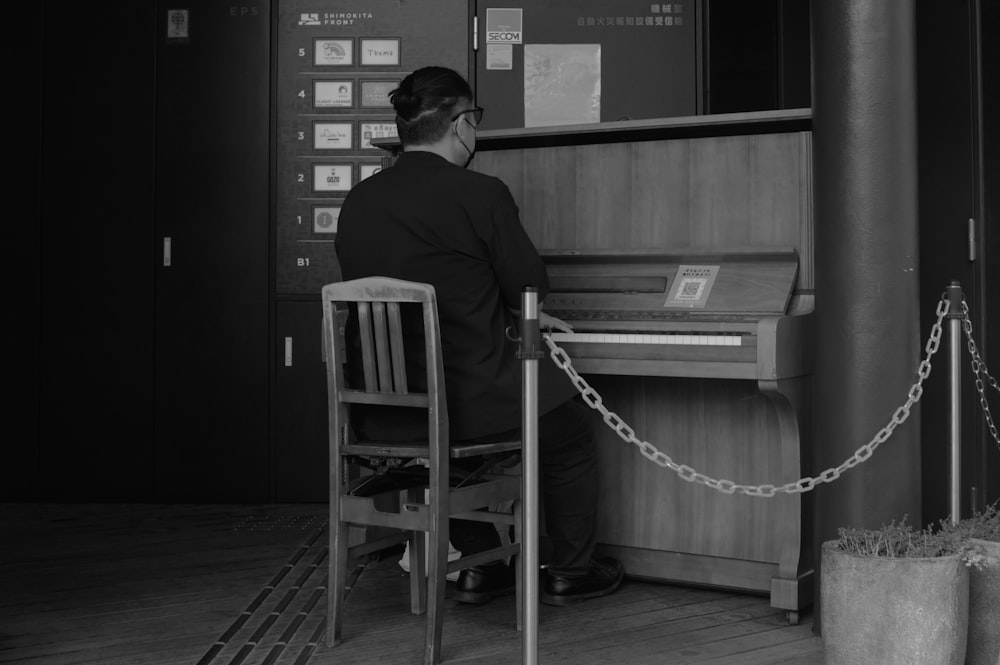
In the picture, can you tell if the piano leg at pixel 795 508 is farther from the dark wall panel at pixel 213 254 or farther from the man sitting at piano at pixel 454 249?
the dark wall panel at pixel 213 254

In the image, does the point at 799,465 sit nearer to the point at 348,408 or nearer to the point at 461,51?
the point at 348,408

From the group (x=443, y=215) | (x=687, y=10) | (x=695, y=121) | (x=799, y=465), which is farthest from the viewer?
(x=687, y=10)

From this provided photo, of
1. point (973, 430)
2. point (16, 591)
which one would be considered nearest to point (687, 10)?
point (973, 430)

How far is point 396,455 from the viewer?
2.62 m

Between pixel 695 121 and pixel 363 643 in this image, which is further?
pixel 695 121

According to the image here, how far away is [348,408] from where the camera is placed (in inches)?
107

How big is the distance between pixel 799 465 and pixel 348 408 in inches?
48.5

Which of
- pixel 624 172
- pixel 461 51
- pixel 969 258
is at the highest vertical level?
pixel 461 51

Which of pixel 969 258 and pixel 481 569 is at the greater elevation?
pixel 969 258

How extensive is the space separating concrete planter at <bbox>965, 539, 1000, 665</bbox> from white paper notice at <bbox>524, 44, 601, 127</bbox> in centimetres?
277

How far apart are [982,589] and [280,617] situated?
1758mm

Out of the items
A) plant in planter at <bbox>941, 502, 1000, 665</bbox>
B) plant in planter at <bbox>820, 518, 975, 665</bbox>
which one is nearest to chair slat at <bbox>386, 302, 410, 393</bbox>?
plant in planter at <bbox>820, 518, 975, 665</bbox>

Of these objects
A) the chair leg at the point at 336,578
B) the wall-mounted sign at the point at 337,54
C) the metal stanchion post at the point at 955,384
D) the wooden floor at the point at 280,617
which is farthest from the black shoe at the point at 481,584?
the wall-mounted sign at the point at 337,54

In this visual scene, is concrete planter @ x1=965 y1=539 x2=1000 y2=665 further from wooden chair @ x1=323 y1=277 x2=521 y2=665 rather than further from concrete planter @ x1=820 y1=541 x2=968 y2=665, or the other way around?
wooden chair @ x1=323 y1=277 x2=521 y2=665
